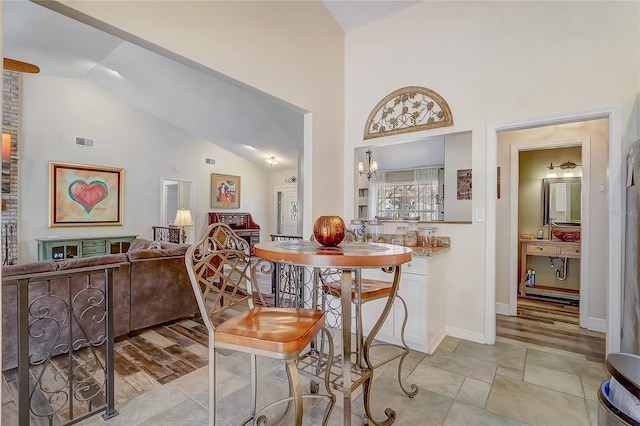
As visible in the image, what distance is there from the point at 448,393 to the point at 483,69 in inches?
108

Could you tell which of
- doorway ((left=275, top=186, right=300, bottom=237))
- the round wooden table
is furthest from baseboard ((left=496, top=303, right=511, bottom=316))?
doorway ((left=275, top=186, right=300, bottom=237))

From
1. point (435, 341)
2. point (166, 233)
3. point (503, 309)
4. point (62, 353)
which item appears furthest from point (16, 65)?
point (503, 309)

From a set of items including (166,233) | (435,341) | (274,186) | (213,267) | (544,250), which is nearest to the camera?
(213,267)

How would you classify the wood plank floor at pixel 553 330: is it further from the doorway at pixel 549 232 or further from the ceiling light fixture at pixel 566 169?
the ceiling light fixture at pixel 566 169

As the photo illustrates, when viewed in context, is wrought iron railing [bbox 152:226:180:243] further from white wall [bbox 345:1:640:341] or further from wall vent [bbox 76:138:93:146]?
white wall [bbox 345:1:640:341]

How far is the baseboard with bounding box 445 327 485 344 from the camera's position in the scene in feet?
9.62

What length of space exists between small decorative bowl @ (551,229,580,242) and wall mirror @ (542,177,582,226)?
0.41 feet

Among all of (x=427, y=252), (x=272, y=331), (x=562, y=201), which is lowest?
(x=272, y=331)

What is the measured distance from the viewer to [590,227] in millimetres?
3225

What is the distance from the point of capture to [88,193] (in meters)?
5.87

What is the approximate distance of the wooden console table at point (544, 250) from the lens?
423 cm

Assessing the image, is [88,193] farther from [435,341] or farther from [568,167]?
[568,167]

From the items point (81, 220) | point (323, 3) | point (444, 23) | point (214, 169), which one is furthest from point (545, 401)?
point (214, 169)

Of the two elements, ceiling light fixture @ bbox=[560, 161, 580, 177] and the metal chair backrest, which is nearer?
the metal chair backrest
